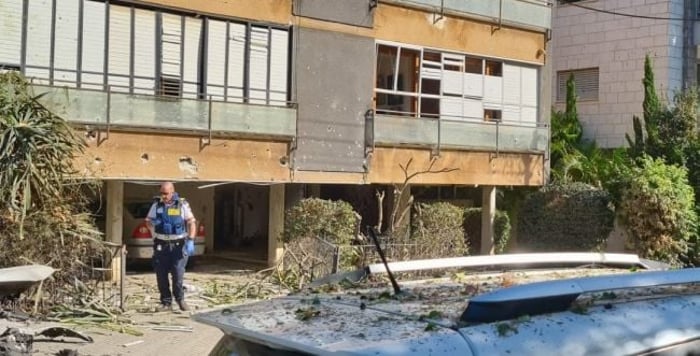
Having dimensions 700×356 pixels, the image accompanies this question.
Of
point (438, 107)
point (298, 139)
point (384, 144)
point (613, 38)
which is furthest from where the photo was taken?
point (613, 38)

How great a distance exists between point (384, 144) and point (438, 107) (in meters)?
1.91

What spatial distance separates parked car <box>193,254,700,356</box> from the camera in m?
2.42

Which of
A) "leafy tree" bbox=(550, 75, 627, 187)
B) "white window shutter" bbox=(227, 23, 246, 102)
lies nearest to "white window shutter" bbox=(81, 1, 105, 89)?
"white window shutter" bbox=(227, 23, 246, 102)

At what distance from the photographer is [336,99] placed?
1608 centimetres

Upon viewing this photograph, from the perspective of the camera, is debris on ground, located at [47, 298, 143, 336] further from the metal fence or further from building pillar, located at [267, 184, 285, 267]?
building pillar, located at [267, 184, 285, 267]

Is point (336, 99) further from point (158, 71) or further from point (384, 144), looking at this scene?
point (158, 71)

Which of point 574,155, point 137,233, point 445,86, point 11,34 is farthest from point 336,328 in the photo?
point 574,155

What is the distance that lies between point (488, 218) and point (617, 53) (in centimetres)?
790

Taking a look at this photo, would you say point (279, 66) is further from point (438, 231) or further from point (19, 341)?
point (19, 341)

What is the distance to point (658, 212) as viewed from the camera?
56.7 ft

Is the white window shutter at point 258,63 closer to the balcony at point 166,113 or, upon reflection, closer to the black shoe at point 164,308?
the balcony at point 166,113

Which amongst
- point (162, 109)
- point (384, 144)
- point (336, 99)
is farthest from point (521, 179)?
point (162, 109)

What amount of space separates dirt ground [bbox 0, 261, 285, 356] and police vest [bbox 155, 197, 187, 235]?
1060mm

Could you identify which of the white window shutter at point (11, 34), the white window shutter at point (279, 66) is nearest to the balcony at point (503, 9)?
the white window shutter at point (279, 66)
